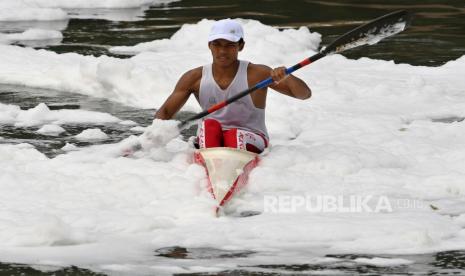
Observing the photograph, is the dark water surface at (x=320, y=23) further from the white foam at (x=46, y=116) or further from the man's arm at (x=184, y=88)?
the man's arm at (x=184, y=88)

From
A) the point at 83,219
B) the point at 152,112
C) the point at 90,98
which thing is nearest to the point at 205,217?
the point at 83,219

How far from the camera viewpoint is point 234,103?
26.3ft

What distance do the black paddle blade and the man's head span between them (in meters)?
0.78

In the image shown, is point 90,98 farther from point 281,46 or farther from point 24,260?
point 24,260

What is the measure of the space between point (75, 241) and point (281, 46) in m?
7.68

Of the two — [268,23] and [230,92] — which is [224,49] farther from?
[268,23]

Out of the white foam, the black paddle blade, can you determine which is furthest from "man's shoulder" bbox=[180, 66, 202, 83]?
the white foam

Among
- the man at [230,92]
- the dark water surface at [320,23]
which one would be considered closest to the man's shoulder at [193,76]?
the man at [230,92]

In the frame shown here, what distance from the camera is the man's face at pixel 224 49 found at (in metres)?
7.78

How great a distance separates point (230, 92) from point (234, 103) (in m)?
0.09

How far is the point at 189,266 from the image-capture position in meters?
5.61

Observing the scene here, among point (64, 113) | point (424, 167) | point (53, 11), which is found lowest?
point (424, 167)

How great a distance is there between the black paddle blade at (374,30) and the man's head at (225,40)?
2.56 feet

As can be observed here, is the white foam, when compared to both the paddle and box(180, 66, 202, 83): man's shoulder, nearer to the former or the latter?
box(180, 66, 202, 83): man's shoulder
